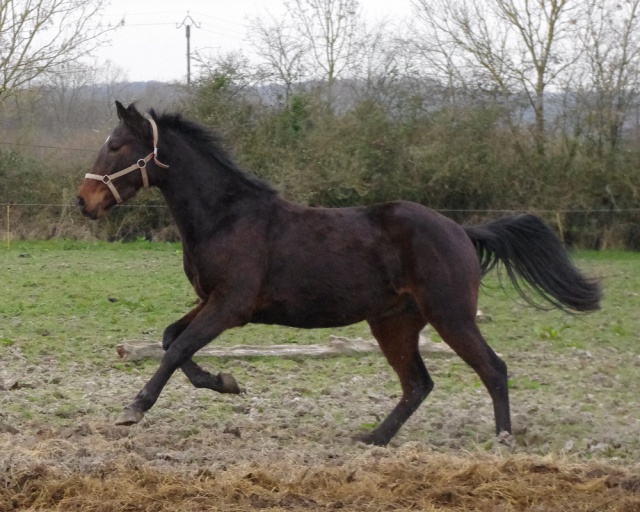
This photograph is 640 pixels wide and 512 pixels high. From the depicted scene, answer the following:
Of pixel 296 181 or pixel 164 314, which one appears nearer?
pixel 164 314

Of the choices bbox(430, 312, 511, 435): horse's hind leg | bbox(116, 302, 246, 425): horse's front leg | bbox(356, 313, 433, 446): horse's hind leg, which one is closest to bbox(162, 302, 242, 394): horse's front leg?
bbox(116, 302, 246, 425): horse's front leg

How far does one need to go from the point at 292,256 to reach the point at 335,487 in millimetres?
1855

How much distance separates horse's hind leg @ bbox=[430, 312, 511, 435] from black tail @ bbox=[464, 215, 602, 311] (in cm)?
75

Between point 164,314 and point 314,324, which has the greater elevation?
point 314,324

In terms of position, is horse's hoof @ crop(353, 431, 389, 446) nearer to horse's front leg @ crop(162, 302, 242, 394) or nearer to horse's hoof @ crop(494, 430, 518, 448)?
horse's hoof @ crop(494, 430, 518, 448)

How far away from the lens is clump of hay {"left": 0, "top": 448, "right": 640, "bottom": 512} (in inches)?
170

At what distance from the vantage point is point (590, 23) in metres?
24.2

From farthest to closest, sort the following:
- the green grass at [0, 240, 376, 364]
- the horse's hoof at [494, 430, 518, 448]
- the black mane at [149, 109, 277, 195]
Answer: the green grass at [0, 240, 376, 364] < the black mane at [149, 109, 277, 195] < the horse's hoof at [494, 430, 518, 448]

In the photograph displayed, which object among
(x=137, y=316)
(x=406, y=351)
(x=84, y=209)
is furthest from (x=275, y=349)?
(x=84, y=209)

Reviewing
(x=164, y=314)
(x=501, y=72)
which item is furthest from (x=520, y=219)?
(x=501, y=72)

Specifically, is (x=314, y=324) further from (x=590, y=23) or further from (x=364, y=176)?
(x=590, y=23)

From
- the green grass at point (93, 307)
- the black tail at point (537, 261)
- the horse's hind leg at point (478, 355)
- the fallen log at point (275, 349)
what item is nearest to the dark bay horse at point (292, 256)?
the horse's hind leg at point (478, 355)

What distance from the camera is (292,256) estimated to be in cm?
602

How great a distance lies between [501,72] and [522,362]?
1728 cm
